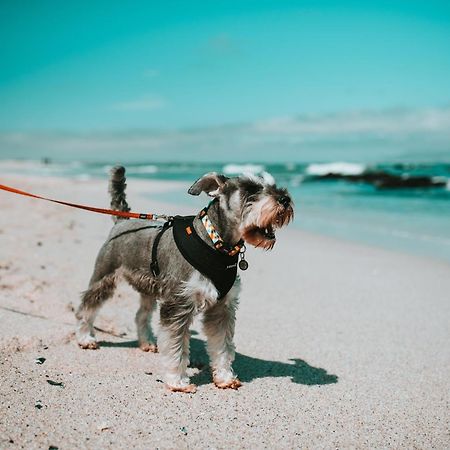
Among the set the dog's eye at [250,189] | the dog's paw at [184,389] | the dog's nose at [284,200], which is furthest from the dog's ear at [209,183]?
the dog's paw at [184,389]

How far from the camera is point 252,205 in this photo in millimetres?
4512

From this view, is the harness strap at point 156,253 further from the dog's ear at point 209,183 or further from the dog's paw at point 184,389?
the dog's paw at point 184,389

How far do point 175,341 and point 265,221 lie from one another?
1519 millimetres

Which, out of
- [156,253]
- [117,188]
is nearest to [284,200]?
[156,253]

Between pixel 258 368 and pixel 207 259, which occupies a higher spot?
pixel 207 259

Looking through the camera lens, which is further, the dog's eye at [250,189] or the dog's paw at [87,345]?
the dog's paw at [87,345]

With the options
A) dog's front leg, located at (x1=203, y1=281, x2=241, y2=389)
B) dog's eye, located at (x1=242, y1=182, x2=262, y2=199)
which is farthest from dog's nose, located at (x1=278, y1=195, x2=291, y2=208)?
dog's front leg, located at (x1=203, y1=281, x2=241, y2=389)

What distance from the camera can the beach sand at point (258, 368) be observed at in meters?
3.93


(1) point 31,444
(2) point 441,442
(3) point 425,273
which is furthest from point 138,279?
(3) point 425,273

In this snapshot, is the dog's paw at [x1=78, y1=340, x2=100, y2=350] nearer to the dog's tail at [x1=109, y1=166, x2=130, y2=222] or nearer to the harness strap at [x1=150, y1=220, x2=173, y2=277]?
the harness strap at [x1=150, y1=220, x2=173, y2=277]

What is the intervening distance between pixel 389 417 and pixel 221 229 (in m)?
2.38

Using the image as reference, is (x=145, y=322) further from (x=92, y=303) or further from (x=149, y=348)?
(x=92, y=303)

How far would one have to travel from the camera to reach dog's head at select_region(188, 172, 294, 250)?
175 inches

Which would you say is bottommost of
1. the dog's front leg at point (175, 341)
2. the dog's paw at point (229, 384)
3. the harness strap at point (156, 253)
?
the dog's paw at point (229, 384)
